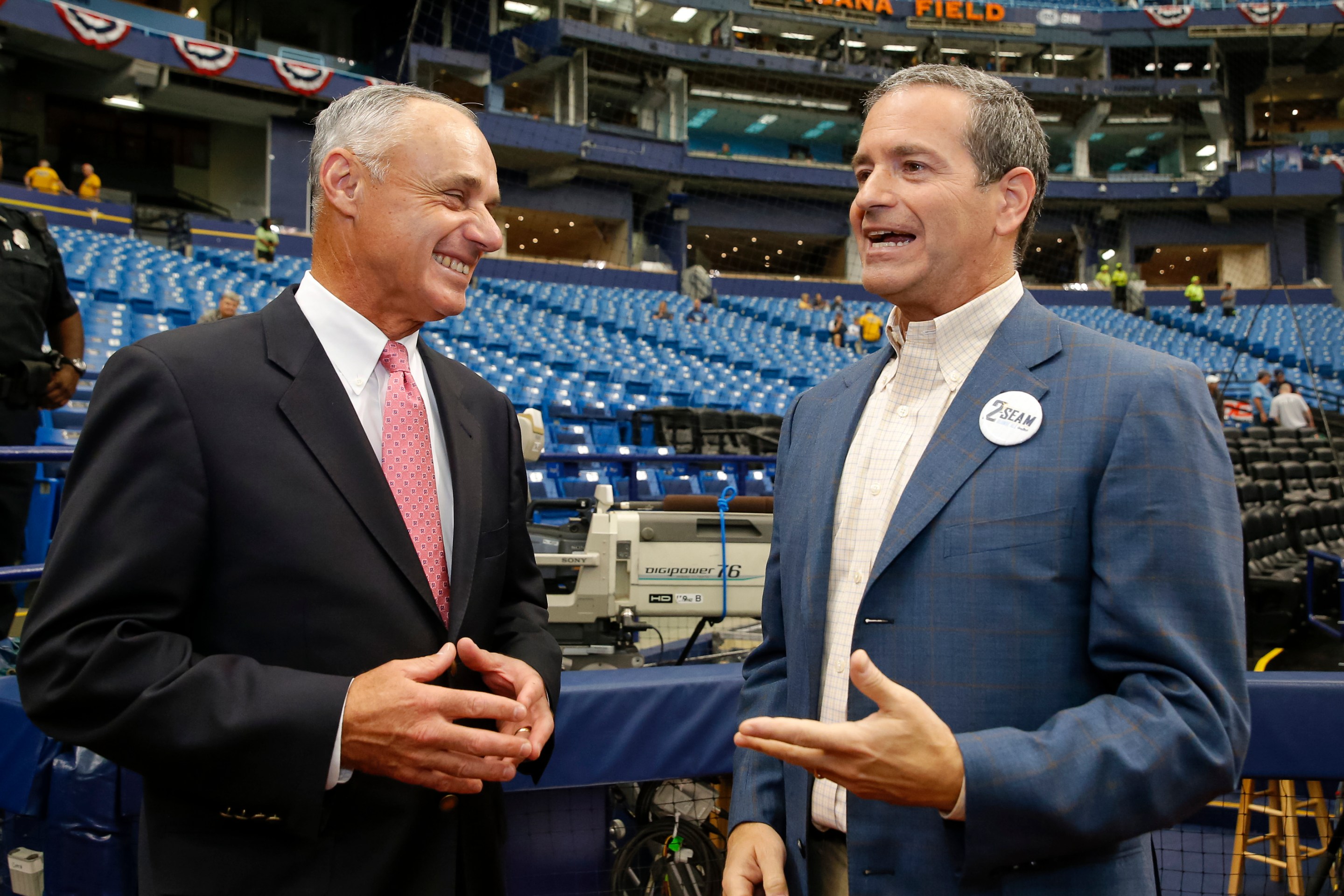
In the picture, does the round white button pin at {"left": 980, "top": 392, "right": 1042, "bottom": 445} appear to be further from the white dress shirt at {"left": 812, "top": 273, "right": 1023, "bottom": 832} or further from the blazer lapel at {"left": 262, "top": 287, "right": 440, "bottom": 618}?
the blazer lapel at {"left": 262, "top": 287, "right": 440, "bottom": 618}

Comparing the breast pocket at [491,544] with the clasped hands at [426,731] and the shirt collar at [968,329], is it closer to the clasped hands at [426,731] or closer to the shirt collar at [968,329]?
the clasped hands at [426,731]

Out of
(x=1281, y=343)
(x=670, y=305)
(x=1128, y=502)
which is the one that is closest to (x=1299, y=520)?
(x=1128, y=502)

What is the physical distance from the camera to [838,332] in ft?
56.7

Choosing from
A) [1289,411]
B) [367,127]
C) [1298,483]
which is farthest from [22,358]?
[1289,411]

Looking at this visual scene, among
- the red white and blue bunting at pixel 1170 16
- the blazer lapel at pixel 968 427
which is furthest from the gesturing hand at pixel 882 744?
the red white and blue bunting at pixel 1170 16

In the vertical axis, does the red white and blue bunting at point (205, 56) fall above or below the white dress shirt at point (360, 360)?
above

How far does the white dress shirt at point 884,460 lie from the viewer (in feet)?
3.98

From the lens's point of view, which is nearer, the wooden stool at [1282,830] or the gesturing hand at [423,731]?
the gesturing hand at [423,731]

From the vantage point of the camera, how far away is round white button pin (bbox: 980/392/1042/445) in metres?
1.10

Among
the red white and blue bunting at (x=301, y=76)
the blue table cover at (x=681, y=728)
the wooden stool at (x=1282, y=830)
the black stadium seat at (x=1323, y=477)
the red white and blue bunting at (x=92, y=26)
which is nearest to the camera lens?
the blue table cover at (x=681, y=728)

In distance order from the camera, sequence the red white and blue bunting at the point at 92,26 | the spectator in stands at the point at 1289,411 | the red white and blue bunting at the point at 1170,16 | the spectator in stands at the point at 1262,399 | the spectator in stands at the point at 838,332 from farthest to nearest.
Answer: the red white and blue bunting at the point at 1170,16 < the spectator in stands at the point at 838,332 < the red white and blue bunting at the point at 92,26 < the spectator in stands at the point at 1262,399 < the spectator in stands at the point at 1289,411

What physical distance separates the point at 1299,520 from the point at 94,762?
7893mm

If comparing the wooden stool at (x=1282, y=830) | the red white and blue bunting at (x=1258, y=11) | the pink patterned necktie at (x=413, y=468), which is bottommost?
the wooden stool at (x=1282, y=830)

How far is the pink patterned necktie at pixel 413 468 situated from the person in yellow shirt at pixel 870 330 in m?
15.1
